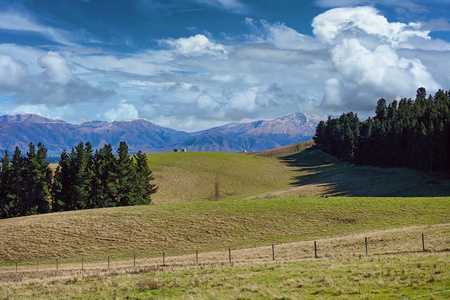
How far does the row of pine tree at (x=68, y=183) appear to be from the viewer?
73.7 meters

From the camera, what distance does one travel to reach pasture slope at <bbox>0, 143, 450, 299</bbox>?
20.9 m

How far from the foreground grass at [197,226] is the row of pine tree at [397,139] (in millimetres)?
38209

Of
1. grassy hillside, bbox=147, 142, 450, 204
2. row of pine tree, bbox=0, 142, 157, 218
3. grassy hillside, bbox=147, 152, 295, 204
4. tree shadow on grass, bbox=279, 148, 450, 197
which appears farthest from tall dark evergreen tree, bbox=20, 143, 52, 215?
tree shadow on grass, bbox=279, 148, 450, 197

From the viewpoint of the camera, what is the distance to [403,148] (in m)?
112

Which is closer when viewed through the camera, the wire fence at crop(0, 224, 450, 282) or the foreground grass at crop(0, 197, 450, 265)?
the wire fence at crop(0, 224, 450, 282)

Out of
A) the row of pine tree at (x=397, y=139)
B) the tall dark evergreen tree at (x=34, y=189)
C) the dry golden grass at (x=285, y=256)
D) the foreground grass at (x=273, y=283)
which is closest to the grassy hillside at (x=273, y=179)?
the row of pine tree at (x=397, y=139)

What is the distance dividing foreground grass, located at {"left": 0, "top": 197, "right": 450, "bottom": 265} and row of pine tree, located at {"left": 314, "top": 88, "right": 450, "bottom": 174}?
125ft

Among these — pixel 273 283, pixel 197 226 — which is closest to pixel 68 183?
pixel 197 226

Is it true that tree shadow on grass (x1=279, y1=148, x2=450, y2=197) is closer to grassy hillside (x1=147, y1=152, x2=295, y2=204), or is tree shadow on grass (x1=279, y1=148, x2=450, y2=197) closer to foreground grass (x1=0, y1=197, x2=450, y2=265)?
grassy hillside (x1=147, y1=152, x2=295, y2=204)

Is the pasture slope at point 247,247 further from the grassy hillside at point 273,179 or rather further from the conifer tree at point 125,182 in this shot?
the conifer tree at point 125,182

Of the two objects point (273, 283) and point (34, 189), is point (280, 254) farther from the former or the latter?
point (34, 189)

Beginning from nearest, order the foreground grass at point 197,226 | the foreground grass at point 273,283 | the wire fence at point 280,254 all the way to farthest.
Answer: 1. the foreground grass at point 273,283
2. the wire fence at point 280,254
3. the foreground grass at point 197,226

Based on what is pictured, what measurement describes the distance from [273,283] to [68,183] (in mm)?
67328

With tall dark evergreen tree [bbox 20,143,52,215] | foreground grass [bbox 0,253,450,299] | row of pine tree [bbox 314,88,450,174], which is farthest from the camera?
row of pine tree [bbox 314,88,450,174]
